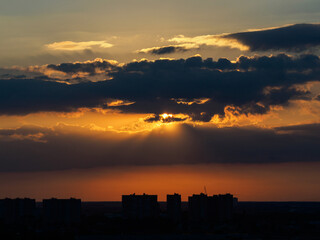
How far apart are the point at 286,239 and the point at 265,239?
6213mm

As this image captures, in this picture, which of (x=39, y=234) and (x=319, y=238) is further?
(x=319, y=238)

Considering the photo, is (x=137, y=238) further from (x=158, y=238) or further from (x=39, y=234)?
(x=39, y=234)

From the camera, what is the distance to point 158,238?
19800cm

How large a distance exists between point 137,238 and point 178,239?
1290 centimetres

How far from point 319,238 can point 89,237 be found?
6773 cm

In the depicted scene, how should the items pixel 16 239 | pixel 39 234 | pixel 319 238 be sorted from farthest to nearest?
pixel 319 238 < pixel 39 234 < pixel 16 239

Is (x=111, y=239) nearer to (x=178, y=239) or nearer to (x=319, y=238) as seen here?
(x=178, y=239)

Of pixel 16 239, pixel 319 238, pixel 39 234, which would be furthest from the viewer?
pixel 319 238

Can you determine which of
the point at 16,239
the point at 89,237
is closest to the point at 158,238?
the point at 89,237

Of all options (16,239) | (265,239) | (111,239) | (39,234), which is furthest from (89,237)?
(265,239)

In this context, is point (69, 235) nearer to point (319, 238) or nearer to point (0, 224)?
point (0, 224)

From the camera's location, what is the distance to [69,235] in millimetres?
182500

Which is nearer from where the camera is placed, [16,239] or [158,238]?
[16,239]

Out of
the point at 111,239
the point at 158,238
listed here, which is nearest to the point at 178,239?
the point at 158,238
